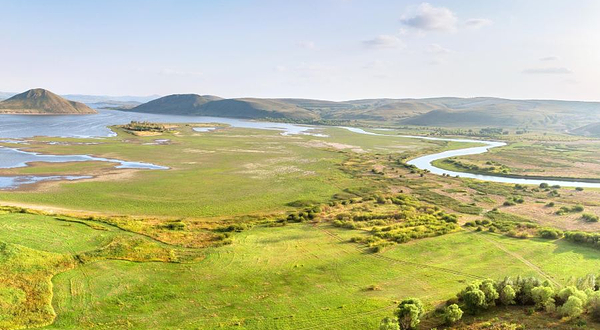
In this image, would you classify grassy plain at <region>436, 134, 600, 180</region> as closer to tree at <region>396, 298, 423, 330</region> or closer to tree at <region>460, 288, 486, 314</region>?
tree at <region>460, 288, 486, 314</region>

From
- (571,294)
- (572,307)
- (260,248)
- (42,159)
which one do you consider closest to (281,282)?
(260,248)

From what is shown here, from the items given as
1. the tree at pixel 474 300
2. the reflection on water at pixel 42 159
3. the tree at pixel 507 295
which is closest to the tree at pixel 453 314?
the tree at pixel 474 300

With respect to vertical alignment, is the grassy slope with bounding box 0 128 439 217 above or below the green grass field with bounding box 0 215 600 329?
above

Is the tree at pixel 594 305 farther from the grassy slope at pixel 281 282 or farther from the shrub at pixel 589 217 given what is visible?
the shrub at pixel 589 217

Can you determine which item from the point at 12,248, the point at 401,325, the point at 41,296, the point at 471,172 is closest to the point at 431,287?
the point at 401,325

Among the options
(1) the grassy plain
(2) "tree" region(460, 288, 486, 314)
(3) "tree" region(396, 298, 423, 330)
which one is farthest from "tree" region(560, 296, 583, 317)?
(1) the grassy plain

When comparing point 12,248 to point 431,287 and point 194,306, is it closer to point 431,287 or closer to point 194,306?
point 194,306

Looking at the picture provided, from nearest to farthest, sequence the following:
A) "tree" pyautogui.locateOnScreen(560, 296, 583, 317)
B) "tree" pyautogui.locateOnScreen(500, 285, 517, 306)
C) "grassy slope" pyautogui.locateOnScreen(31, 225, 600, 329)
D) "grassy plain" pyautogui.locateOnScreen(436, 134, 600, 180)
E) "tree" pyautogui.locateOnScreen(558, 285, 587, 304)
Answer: "tree" pyautogui.locateOnScreen(560, 296, 583, 317) → "tree" pyautogui.locateOnScreen(558, 285, 587, 304) → "grassy slope" pyautogui.locateOnScreen(31, 225, 600, 329) → "tree" pyautogui.locateOnScreen(500, 285, 517, 306) → "grassy plain" pyautogui.locateOnScreen(436, 134, 600, 180)
